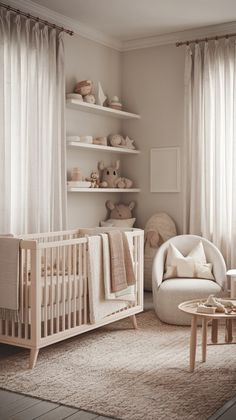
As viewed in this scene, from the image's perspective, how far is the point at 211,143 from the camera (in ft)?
16.9

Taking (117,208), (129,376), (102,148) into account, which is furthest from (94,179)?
(129,376)

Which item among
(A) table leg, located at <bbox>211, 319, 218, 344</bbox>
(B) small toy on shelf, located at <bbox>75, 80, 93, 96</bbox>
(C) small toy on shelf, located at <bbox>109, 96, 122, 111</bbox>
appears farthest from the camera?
(C) small toy on shelf, located at <bbox>109, 96, 122, 111</bbox>

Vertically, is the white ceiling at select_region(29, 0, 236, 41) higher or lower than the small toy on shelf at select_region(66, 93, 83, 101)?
higher

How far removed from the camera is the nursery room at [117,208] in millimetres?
3029

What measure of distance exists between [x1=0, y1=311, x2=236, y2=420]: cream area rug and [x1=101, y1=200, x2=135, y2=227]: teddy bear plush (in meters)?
1.68

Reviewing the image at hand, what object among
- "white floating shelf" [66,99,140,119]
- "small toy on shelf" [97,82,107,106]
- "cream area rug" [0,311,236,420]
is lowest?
"cream area rug" [0,311,236,420]

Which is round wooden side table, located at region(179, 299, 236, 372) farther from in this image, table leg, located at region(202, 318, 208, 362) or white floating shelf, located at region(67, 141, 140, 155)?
white floating shelf, located at region(67, 141, 140, 155)

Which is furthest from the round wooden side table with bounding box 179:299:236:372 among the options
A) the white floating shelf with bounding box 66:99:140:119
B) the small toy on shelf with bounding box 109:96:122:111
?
the small toy on shelf with bounding box 109:96:122:111

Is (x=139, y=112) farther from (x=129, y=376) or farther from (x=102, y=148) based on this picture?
(x=129, y=376)

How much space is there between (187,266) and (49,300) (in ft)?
4.99

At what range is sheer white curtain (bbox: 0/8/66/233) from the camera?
4102mm

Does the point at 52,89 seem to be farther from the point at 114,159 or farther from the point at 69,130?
the point at 114,159

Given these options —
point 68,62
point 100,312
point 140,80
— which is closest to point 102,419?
point 100,312

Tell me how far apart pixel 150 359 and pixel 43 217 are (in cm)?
159
